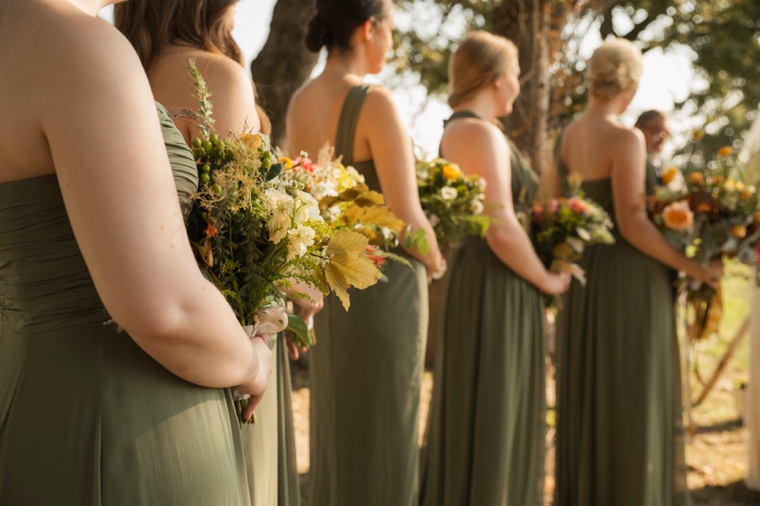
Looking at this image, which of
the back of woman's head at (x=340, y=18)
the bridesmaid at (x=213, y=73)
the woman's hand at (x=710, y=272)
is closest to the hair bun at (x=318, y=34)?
the back of woman's head at (x=340, y=18)

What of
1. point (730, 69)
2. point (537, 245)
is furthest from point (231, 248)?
point (730, 69)

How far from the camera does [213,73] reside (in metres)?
2.19

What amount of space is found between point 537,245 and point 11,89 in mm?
3303

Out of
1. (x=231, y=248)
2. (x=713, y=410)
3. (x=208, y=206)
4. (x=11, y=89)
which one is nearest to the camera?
(x=11, y=89)

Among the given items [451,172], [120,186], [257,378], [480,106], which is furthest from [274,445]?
[480,106]

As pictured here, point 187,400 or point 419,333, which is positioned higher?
point 419,333

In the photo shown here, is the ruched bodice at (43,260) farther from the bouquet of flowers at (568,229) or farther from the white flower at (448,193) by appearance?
the bouquet of flowers at (568,229)

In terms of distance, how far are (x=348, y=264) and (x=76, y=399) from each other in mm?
687

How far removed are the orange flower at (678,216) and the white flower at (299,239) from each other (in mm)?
3311

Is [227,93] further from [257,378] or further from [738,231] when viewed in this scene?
[738,231]

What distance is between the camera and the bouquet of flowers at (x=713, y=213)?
172 inches

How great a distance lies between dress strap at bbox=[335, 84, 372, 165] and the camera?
3221 millimetres

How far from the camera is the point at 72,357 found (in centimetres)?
147

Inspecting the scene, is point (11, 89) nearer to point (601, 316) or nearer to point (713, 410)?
point (601, 316)
